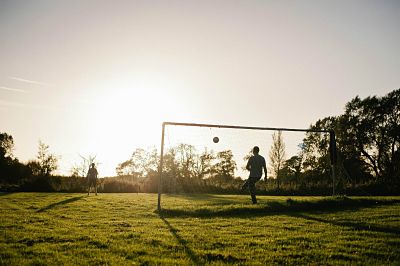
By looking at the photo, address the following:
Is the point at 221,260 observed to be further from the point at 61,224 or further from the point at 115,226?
the point at 61,224

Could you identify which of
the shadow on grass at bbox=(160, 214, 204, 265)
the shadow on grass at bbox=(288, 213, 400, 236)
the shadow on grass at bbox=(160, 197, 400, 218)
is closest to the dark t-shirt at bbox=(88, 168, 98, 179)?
the shadow on grass at bbox=(160, 197, 400, 218)

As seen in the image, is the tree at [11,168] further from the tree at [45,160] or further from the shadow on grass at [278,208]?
the shadow on grass at [278,208]

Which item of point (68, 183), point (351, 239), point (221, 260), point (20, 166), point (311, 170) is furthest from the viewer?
point (20, 166)

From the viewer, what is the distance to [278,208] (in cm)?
1326

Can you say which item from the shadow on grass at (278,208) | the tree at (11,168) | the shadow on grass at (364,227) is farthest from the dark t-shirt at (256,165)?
the tree at (11,168)

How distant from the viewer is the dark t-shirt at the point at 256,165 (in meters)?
13.2

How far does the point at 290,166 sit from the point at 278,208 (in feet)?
154

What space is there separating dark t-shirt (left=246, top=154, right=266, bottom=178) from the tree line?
1070cm

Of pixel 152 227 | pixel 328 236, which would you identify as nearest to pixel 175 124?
pixel 152 227

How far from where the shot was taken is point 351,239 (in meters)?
6.90

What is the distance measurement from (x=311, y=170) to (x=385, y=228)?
4641 centimetres

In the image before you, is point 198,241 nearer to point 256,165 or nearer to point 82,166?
point 256,165

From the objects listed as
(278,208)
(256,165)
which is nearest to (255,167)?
(256,165)

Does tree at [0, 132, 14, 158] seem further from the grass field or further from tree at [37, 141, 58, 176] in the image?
the grass field
